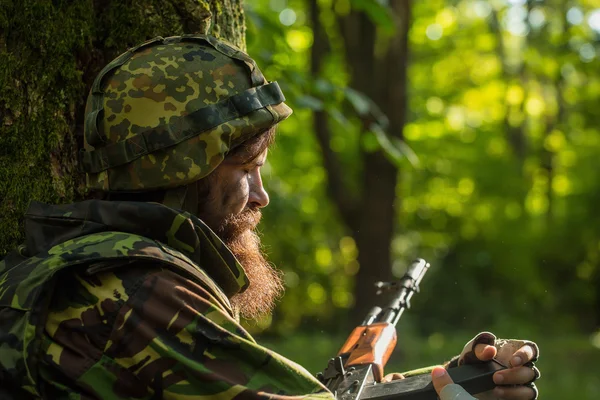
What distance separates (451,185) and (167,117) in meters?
18.5

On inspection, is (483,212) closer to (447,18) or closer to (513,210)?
(513,210)

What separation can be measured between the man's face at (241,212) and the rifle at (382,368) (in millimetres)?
391

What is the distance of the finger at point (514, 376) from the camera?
243 cm

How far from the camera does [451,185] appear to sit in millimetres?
20375

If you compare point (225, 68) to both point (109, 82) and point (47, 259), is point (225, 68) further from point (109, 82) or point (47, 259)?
point (47, 259)

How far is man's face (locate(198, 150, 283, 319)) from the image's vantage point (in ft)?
8.09

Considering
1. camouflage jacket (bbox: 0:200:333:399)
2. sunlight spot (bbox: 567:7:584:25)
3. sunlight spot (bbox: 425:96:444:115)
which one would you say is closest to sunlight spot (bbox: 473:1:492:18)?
sunlight spot (bbox: 567:7:584:25)

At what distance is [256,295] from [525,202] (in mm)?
18614

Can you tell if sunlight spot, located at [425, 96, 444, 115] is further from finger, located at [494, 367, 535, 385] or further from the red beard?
finger, located at [494, 367, 535, 385]

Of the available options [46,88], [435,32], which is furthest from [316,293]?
[46,88]

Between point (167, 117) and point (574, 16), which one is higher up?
point (574, 16)

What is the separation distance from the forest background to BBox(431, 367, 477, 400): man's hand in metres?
2.98

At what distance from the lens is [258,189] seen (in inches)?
101

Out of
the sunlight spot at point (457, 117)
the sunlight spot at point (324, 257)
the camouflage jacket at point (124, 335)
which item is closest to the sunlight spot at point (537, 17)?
the sunlight spot at point (457, 117)
